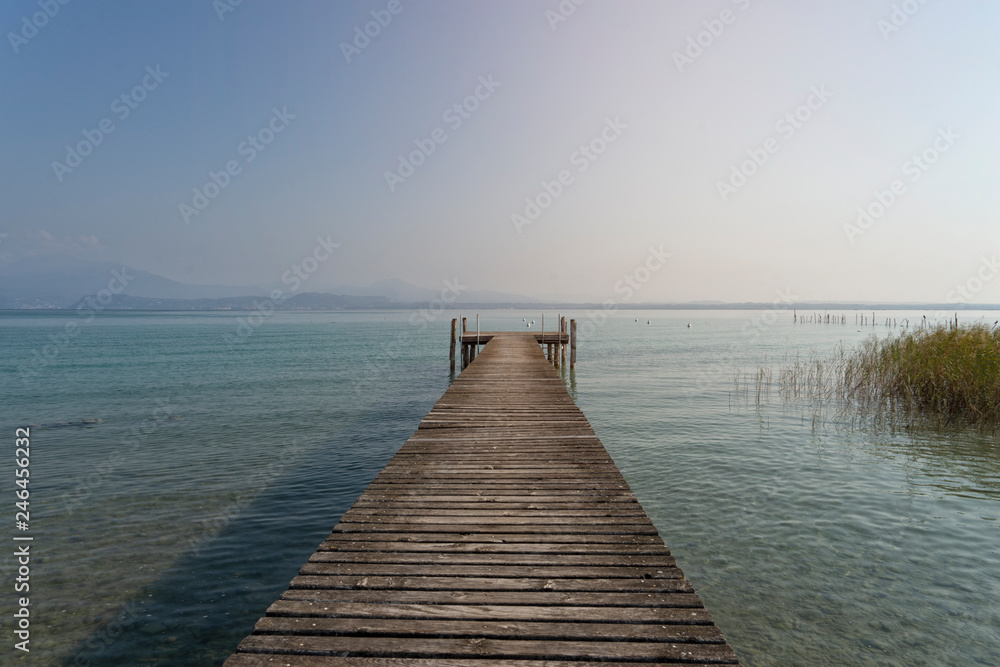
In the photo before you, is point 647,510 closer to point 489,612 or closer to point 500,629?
point 489,612

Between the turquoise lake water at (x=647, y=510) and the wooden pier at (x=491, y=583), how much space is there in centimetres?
197

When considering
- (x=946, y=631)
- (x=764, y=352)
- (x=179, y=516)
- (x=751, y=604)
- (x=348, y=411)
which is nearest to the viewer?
(x=946, y=631)

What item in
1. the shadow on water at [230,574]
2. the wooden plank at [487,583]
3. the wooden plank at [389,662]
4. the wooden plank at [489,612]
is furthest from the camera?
the shadow on water at [230,574]

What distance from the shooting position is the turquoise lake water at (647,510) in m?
5.01

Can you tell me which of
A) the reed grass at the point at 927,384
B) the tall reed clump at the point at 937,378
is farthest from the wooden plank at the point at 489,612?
the tall reed clump at the point at 937,378

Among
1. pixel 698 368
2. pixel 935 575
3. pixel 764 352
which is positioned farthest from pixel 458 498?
pixel 764 352

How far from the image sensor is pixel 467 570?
341 centimetres

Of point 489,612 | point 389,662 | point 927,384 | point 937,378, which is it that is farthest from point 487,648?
point 927,384

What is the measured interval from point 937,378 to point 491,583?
1524cm

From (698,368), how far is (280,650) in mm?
26458

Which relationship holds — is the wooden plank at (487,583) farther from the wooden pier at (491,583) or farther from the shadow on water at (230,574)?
the shadow on water at (230,574)

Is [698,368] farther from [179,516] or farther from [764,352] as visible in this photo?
[179,516]

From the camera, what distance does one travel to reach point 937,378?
1355cm

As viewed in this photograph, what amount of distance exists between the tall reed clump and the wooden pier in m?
12.2
